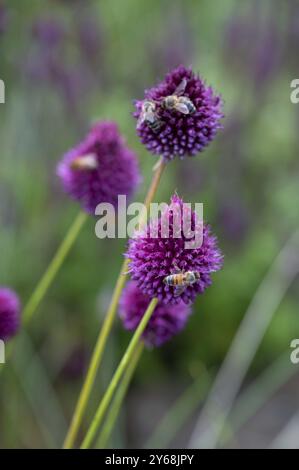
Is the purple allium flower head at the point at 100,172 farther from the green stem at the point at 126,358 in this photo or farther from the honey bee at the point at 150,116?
the green stem at the point at 126,358

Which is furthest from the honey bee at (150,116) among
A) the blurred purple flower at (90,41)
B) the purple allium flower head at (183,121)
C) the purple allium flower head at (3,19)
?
the blurred purple flower at (90,41)

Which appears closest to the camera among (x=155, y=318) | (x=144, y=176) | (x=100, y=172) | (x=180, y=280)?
(x=180, y=280)

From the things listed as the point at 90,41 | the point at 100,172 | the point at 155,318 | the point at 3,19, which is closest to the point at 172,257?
the point at 155,318

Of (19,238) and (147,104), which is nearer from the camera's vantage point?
(147,104)

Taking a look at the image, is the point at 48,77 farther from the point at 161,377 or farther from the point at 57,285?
the point at 161,377

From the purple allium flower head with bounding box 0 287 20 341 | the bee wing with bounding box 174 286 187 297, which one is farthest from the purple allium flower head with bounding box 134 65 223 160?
the purple allium flower head with bounding box 0 287 20 341

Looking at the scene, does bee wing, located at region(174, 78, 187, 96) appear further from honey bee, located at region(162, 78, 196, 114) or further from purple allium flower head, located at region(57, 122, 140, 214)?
purple allium flower head, located at region(57, 122, 140, 214)

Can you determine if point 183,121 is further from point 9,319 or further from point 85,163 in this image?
point 9,319
